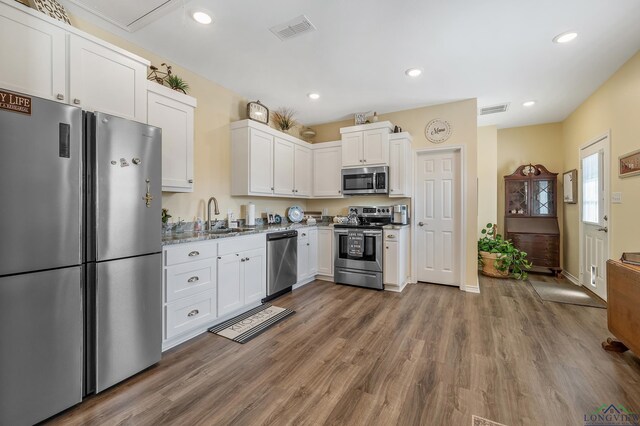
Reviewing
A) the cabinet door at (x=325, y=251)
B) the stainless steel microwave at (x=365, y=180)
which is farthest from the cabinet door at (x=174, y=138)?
the stainless steel microwave at (x=365, y=180)

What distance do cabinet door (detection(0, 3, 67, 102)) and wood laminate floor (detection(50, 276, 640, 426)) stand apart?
2027mm

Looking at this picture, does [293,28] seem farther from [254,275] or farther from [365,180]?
[254,275]

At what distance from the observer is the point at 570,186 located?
458 centimetres

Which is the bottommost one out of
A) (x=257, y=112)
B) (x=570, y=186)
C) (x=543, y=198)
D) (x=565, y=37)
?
(x=543, y=198)

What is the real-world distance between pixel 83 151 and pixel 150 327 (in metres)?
1.31

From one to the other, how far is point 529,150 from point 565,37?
344 cm

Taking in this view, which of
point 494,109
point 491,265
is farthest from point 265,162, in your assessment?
point 491,265

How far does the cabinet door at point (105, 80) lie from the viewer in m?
1.87

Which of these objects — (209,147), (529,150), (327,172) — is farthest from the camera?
(529,150)

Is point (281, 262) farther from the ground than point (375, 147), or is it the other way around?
point (375, 147)

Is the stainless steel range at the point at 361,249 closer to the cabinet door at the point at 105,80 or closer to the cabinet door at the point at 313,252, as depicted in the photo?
the cabinet door at the point at 313,252

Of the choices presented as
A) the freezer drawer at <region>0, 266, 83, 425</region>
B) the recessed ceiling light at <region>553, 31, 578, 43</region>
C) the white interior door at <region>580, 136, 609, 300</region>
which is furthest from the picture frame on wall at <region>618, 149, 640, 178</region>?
the freezer drawer at <region>0, 266, 83, 425</region>

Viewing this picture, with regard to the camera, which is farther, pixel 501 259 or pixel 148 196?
pixel 501 259

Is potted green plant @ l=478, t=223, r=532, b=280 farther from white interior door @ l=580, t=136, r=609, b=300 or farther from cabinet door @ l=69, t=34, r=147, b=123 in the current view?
cabinet door @ l=69, t=34, r=147, b=123
